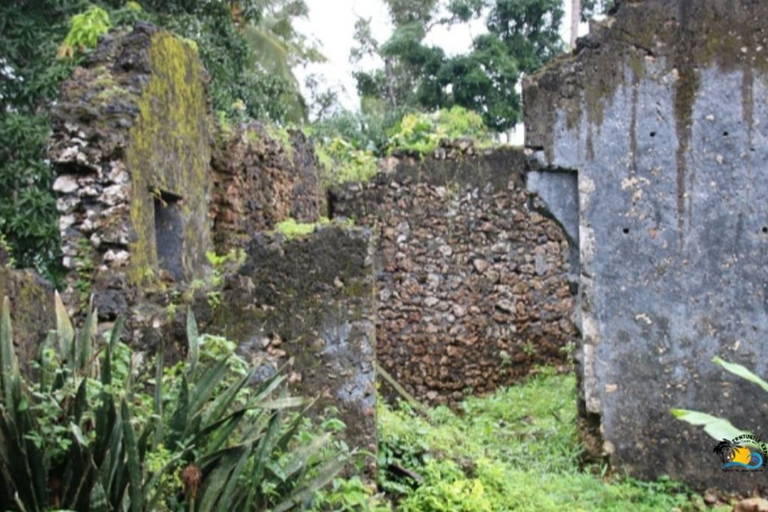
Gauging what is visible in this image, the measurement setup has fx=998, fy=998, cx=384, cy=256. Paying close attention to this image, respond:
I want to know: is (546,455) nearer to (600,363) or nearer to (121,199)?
(600,363)

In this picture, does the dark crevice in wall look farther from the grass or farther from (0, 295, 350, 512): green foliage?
(0, 295, 350, 512): green foliage

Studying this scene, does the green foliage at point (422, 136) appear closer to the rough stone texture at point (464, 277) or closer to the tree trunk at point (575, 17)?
the rough stone texture at point (464, 277)

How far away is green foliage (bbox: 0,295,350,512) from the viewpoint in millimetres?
4020

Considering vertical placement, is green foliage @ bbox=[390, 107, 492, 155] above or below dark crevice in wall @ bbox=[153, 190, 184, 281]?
above

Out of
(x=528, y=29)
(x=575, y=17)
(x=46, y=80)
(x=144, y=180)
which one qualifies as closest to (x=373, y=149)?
(x=46, y=80)

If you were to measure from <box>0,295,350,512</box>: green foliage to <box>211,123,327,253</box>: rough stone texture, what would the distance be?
171 inches

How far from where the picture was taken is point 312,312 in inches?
233

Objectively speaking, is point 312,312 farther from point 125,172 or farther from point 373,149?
point 373,149

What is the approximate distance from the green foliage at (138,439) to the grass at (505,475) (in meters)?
0.84

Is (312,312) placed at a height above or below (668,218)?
below

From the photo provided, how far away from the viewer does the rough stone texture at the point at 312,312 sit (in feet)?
19.2

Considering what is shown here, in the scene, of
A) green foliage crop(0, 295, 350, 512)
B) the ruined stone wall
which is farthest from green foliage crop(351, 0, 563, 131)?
green foliage crop(0, 295, 350, 512)

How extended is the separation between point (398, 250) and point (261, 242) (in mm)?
5716

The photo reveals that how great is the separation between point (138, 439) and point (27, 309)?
1.17 m
